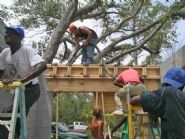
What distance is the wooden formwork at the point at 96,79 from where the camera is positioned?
30.0 ft

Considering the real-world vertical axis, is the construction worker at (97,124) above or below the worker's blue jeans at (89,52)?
below

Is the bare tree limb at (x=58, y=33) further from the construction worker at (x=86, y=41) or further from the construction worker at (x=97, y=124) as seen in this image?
the construction worker at (x=97, y=124)

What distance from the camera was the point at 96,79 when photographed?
30.3 feet

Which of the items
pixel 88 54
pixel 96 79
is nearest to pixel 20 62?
pixel 96 79

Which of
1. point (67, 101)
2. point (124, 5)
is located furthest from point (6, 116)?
point (67, 101)

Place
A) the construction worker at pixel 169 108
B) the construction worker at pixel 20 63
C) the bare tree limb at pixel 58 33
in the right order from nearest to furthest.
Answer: the construction worker at pixel 169 108
the construction worker at pixel 20 63
the bare tree limb at pixel 58 33

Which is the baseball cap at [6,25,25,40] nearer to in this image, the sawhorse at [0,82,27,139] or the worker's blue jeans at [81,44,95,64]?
the sawhorse at [0,82,27,139]

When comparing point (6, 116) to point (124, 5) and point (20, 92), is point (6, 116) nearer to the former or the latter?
point (20, 92)

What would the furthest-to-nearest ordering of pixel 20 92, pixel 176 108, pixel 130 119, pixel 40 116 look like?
pixel 40 116, pixel 130 119, pixel 20 92, pixel 176 108

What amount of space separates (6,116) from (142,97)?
1.29m

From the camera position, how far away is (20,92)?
3736mm

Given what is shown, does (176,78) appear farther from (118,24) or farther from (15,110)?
(118,24)

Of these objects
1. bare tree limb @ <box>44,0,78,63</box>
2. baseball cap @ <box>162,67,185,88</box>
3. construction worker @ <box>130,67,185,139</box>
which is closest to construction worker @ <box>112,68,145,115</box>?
baseball cap @ <box>162,67,185,88</box>

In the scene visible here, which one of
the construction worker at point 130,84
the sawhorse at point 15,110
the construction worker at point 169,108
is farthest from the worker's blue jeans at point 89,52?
the construction worker at point 169,108
